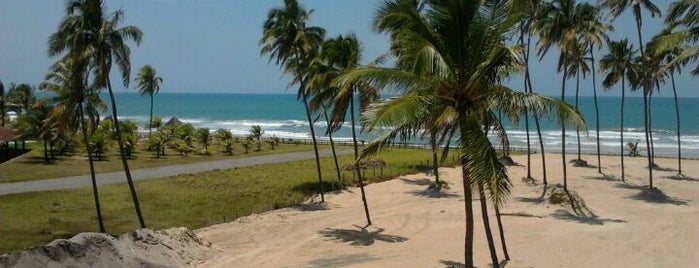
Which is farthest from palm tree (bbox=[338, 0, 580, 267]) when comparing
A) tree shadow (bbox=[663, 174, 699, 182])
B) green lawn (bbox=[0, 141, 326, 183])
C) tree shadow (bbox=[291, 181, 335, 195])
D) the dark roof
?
the dark roof

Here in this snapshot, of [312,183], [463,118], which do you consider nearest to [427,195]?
[312,183]

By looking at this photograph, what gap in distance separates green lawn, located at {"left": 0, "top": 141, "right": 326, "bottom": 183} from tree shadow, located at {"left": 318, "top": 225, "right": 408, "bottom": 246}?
22.2m

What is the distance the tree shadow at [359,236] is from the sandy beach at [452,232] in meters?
0.03

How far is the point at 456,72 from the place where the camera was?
11102mm

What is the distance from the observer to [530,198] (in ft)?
85.5

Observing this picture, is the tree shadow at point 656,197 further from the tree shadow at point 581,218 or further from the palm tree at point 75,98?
the palm tree at point 75,98

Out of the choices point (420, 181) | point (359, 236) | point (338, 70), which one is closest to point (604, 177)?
point (420, 181)

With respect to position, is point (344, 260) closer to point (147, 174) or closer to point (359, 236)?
point (359, 236)

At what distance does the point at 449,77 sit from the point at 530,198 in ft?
56.3

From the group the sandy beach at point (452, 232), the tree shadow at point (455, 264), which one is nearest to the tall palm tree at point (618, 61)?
the sandy beach at point (452, 232)

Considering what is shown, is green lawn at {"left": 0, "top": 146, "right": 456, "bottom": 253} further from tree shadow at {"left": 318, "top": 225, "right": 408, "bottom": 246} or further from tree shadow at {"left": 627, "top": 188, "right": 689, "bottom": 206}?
tree shadow at {"left": 627, "top": 188, "right": 689, "bottom": 206}

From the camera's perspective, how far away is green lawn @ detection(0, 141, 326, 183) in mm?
34688

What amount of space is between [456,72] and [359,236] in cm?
990

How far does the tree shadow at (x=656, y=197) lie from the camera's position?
25.2 metres
